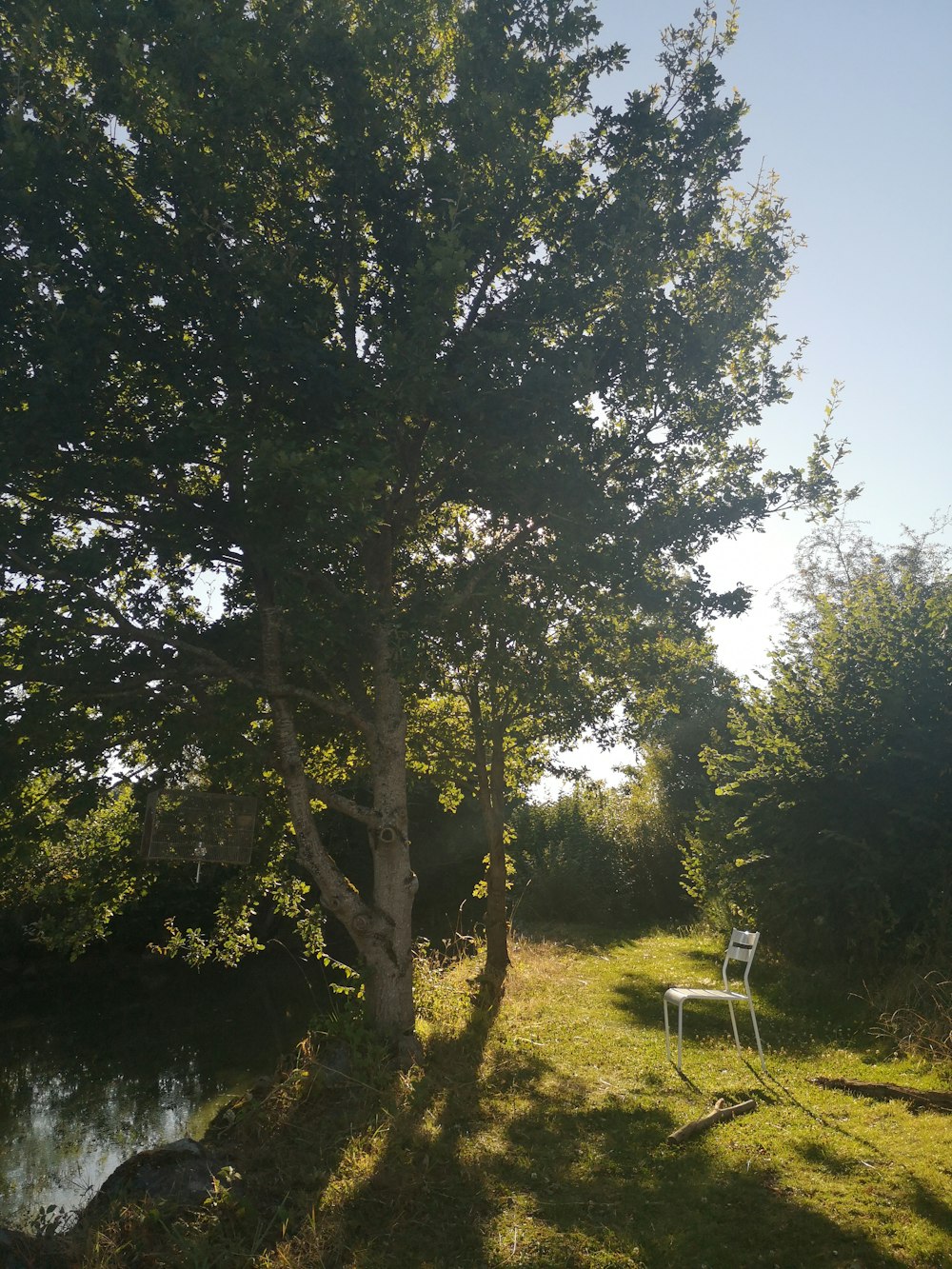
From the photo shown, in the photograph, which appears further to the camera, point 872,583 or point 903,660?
point 872,583

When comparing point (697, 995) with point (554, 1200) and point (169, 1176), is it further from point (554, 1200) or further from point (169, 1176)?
point (169, 1176)

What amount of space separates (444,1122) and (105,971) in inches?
692

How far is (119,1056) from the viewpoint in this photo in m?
15.9

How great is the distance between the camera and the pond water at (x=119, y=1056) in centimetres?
1068

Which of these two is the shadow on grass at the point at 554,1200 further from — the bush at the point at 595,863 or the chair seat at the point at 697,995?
the bush at the point at 595,863

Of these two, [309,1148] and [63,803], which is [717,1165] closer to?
[309,1148]

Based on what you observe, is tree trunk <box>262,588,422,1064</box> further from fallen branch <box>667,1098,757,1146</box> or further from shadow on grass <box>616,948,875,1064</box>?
shadow on grass <box>616,948,875,1064</box>

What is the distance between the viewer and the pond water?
35.0 ft

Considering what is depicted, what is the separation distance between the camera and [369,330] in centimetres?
890

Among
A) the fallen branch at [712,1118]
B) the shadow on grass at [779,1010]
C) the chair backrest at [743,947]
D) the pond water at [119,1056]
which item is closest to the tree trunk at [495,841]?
the shadow on grass at [779,1010]

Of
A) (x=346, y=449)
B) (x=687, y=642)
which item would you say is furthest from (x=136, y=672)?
(x=687, y=642)

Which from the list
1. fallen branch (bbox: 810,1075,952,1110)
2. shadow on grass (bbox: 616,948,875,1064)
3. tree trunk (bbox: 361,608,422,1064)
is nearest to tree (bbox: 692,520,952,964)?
shadow on grass (bbox: 616,948,875,1064)

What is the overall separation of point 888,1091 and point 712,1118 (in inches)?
65.7

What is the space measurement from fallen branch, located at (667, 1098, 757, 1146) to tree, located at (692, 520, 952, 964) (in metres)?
4.50
